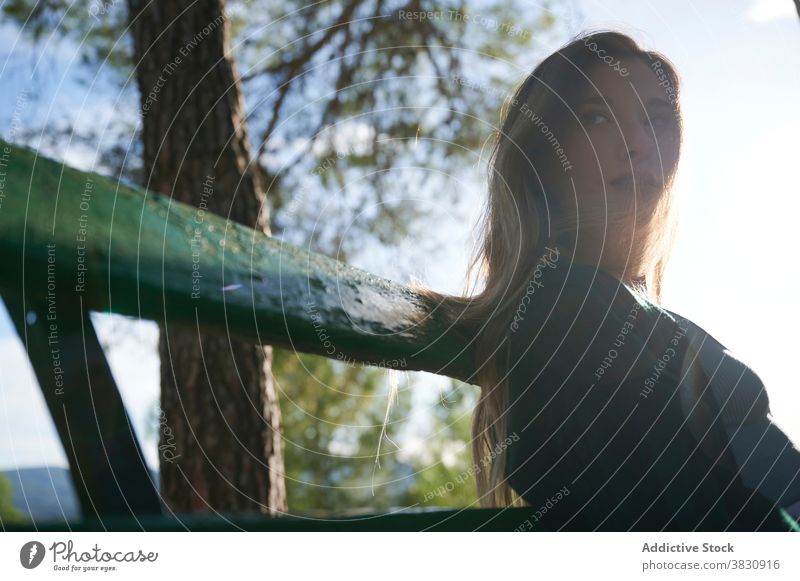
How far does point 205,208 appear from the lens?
142 centimetres

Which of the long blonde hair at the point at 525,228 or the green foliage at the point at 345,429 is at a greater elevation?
the long blonde hair at the point at 525,228

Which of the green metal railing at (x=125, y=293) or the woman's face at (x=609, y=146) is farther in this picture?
the woman's face at (x=609, y=146)

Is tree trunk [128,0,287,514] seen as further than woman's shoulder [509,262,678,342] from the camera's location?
Yes

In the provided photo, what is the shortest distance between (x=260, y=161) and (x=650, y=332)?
1.37 meters

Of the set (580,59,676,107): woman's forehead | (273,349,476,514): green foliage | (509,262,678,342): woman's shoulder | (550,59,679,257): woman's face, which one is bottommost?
(273,349,476,514): green foliage

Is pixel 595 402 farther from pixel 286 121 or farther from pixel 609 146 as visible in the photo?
pixel 286 121

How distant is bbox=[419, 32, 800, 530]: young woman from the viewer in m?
0.82

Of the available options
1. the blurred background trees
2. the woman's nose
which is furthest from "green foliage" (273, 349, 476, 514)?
the woman's nose

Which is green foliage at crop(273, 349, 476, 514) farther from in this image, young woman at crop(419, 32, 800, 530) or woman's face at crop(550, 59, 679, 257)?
woman's face at crop(550, 59, 679, 257)

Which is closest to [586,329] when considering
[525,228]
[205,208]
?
[525,228]

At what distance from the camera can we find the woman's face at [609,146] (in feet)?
3.06

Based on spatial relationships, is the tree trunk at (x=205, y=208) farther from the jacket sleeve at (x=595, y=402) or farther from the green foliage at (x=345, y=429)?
the jacket sleeve at (x=595, y=402)

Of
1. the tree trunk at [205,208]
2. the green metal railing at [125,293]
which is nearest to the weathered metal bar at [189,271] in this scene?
the green metal railing at [125,293]
